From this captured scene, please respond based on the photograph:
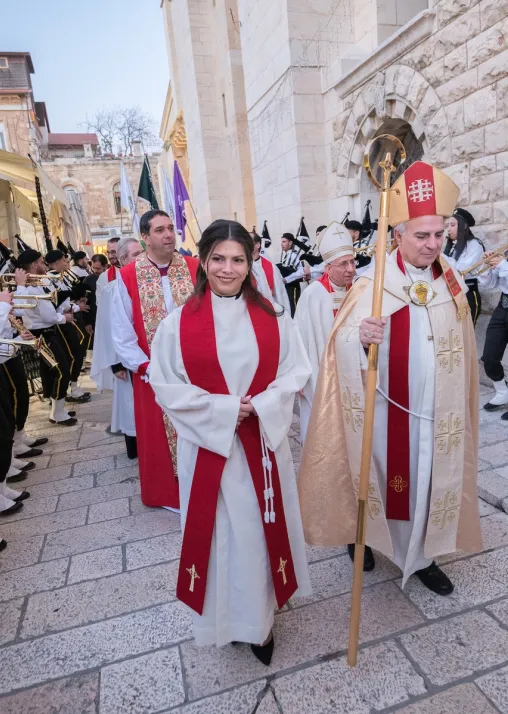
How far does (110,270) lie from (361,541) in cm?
501

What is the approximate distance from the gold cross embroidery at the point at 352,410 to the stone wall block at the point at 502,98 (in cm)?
451

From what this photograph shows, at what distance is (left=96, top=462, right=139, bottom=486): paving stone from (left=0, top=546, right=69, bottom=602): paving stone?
1.23 metres

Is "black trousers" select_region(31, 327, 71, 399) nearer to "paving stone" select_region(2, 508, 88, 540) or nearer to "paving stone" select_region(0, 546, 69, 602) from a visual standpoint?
"paving stone" select_region(2, 508, 88, 540)

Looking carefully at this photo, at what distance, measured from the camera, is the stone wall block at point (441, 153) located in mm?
5941

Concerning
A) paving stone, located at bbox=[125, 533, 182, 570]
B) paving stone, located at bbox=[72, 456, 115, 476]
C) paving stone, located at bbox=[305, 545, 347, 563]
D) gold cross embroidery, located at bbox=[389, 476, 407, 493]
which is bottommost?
paving stone, located at bbox=[305, 545, 347, 563]

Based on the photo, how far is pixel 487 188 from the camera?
5.51m

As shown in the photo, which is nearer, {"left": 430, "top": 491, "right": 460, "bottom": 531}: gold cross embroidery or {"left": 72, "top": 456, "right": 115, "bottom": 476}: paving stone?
{"left": 430, "top": 491, "right": 460, "bottom": 531}: gold cross embroidery

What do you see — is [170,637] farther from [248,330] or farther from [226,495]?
[248,330]

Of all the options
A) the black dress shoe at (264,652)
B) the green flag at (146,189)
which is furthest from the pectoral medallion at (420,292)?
the green flag at (146,189)

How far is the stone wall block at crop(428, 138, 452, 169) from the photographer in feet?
19.5

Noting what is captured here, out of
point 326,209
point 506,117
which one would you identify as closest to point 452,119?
point 506,117

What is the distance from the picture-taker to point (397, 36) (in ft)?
20.9

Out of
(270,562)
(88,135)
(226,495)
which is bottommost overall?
(270,562)

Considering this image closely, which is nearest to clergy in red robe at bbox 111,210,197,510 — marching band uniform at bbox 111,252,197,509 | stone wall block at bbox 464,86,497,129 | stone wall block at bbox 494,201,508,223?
marching band uniform at bbox 111,252,197,509
